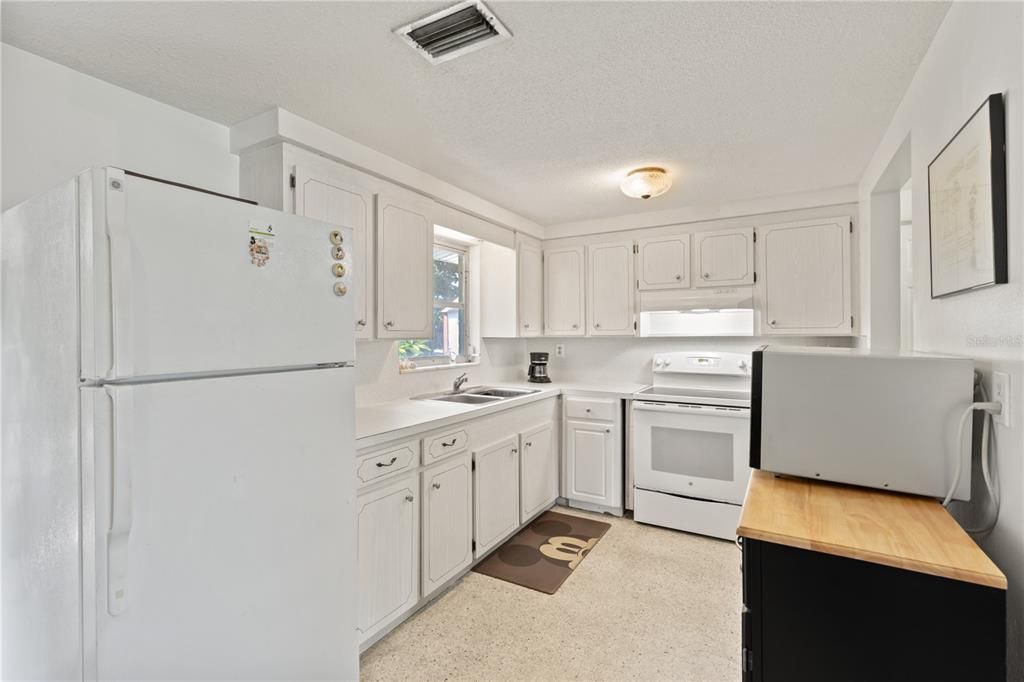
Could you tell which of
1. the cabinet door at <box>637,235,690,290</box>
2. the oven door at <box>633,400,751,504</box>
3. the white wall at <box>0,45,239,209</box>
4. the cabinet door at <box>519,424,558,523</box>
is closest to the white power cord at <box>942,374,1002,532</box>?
the oven door at <box>633,400,751,504</box>

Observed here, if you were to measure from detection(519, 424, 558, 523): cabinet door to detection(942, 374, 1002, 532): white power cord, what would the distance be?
215 cm

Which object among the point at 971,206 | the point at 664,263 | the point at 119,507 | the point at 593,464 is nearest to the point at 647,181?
the point at 664,263

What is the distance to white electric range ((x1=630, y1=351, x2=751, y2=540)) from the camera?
302 centimetres

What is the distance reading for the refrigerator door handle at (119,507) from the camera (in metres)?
1.06

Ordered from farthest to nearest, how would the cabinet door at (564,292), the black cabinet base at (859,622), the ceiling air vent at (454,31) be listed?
the cabinet door at (564,292) → the ceiling air vent at (454,31) → the black cabinet base at (859,622)

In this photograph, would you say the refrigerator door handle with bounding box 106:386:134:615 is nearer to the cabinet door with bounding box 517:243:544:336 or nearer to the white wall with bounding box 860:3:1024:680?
the white wall with bounding box 860:3:1024:680

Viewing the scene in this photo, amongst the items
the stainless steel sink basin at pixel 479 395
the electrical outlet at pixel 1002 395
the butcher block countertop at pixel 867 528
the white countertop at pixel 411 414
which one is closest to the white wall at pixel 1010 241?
the electrical outlet at pixel 1002 395

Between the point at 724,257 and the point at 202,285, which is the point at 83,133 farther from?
the point at 724,257

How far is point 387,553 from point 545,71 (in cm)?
201

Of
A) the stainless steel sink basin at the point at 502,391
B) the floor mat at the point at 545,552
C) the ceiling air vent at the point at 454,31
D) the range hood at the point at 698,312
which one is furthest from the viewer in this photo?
the stainless steel sink basin at the point at 502,391

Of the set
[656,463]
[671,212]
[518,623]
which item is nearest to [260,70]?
[518,623]

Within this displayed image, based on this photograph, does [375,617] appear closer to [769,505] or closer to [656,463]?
[769,505]

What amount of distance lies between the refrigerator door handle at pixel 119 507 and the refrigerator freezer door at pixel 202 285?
0.08 metres

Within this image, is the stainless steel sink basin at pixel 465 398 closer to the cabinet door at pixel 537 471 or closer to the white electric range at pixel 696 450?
the cabinet door at pixel 537 471
